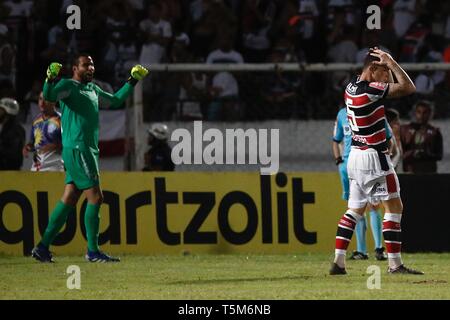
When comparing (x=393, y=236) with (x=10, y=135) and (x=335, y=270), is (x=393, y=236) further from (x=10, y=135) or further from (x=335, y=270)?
(x=10, y=135)

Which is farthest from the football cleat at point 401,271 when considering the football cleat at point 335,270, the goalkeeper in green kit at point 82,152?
the goalkeeper in green kit at point 82,152

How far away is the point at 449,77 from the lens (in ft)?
61.7

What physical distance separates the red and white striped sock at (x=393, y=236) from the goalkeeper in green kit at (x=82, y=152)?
3.47 metres

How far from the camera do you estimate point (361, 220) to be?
51.2ft

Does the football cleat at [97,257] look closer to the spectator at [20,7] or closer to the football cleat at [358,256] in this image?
the football cleat at [358,256]

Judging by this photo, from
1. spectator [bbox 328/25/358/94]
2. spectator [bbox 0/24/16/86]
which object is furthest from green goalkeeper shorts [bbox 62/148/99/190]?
spectator [bbox 328/25/358/94]

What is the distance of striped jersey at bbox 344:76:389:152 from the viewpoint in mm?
12930

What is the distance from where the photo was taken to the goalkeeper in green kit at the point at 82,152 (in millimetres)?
14789

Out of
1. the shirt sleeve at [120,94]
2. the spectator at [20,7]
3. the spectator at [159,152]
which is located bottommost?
the spectator at [159,152]

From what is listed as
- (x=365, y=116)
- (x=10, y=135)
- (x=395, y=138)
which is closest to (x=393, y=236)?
(x=365, y=116)

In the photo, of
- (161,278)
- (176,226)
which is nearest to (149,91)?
(176,226)

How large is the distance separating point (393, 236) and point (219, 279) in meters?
1.75

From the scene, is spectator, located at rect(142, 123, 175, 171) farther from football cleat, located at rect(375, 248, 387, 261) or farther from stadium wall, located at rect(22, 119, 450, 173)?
football cleat, located at rect(375, 248, 387, 261)

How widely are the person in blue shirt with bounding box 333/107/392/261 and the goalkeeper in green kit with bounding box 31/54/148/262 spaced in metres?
2.41
